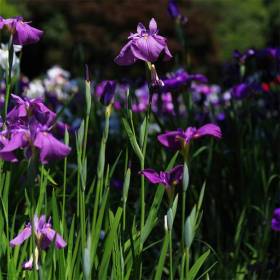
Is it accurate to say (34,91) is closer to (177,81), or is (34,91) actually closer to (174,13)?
(174,13)

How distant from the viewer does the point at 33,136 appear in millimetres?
1495

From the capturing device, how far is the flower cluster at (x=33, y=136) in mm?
1446

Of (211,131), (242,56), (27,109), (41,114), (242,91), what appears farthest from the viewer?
(242,56)

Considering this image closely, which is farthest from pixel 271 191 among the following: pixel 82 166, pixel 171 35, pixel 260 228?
pixel 171 35

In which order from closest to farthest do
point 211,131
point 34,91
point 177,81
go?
point 211,131, point 177,81, point 34,91

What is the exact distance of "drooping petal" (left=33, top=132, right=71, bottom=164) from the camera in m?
1.44

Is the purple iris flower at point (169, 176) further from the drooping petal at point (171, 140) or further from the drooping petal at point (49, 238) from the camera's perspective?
the drooping petal at point (49, 238)

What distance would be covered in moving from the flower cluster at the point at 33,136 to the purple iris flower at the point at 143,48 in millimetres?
276

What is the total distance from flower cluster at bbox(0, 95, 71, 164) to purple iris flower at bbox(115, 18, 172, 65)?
0.90ft

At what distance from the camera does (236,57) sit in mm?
3529

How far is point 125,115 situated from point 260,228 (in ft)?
4.18

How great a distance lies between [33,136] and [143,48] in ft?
1.42

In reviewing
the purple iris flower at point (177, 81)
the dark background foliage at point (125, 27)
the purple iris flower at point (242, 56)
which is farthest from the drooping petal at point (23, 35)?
the dark background foliage at point (125, 27)

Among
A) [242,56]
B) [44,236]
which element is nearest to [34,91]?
[242,56]
